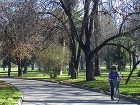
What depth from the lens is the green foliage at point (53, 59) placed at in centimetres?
5209

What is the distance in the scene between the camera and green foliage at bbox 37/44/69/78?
52.1 m

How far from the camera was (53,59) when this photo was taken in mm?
51969

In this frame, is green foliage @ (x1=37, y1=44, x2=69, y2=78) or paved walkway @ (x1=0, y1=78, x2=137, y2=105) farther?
green foliage @ (x1=37, y1=44, x2=69, y2=78)

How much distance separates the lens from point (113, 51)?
268 ft

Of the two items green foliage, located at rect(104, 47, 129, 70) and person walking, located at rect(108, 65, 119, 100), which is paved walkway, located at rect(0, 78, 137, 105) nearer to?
person walking, located at rect(108, 65, 119, 100)

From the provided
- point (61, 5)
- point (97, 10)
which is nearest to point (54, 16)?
point (61, 5)

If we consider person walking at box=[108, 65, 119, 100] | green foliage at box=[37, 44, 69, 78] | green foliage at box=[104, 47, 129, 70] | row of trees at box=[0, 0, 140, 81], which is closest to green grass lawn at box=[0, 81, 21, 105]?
person walking at box=[108, 65, 119, 100]

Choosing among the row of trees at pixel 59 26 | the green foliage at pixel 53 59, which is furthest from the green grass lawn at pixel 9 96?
the green foliage at pixel 53 59

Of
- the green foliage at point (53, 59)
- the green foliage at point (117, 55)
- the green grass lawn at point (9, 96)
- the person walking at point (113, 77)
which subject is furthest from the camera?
the green foliage at point (117, 55)

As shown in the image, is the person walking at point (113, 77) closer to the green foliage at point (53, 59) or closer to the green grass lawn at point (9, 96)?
the green grass lawn at point (9, 96)

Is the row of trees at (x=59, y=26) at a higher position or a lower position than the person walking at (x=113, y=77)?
higher

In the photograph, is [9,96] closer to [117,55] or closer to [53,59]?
[53,59]

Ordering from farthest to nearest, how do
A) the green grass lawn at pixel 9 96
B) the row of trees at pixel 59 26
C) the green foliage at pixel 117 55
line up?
the green foliage at pixel 117 55, the row of trees at pixel 59 26, the green grass lawn at pixel 9 96

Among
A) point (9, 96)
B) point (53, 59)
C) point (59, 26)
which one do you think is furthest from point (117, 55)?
point (9, 96)
